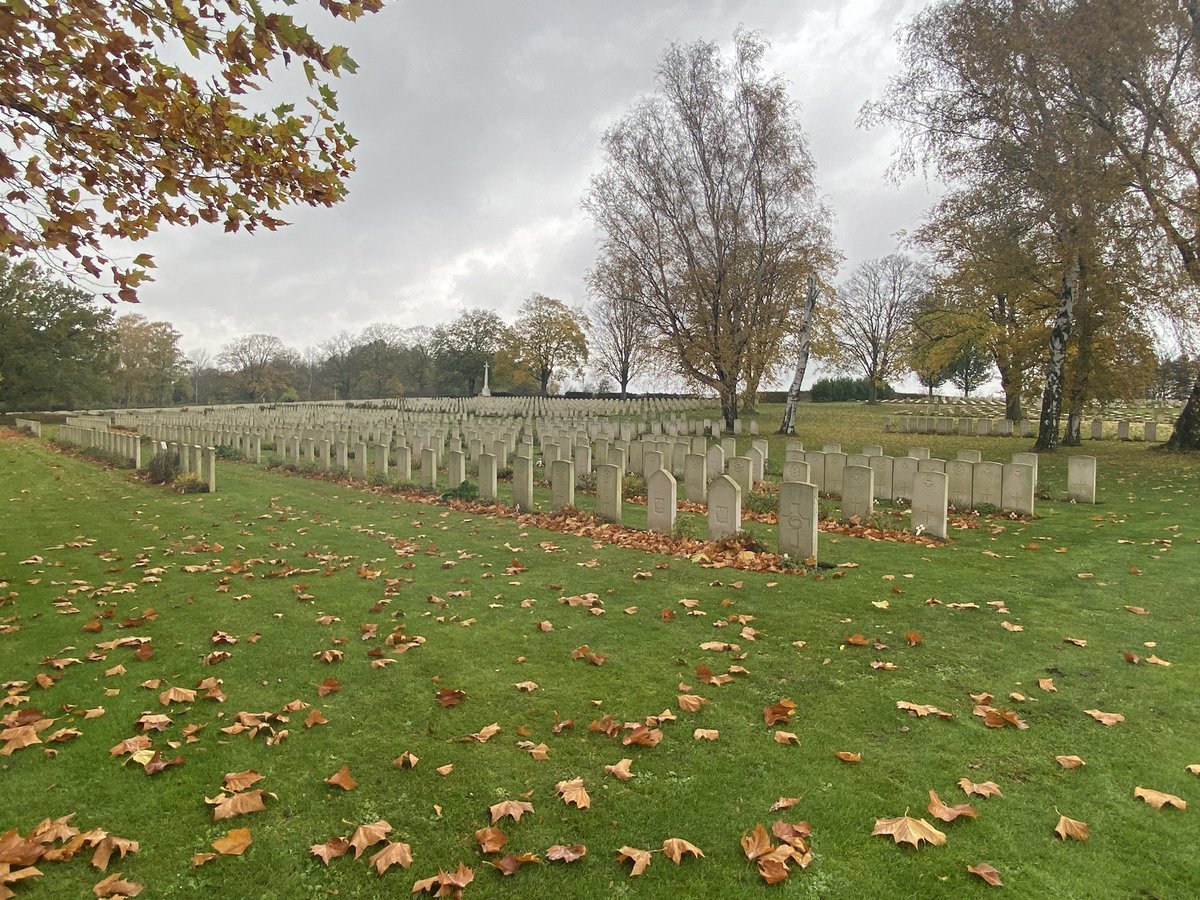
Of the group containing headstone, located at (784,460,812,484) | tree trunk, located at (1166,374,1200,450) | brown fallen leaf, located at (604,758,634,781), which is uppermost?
tree trunk, located at (1166,374,1200,450)

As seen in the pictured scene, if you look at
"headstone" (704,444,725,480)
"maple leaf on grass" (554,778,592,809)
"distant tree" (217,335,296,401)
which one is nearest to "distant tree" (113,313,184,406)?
"distant tree" (217,335,296,401)

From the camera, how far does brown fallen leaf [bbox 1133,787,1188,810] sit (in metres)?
3.08

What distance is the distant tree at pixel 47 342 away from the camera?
1711 inches

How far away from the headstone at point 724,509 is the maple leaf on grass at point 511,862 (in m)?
6.11

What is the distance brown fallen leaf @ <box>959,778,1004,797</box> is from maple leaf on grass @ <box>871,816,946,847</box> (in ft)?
1.23

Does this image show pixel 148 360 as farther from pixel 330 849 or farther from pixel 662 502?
pixel 330 849

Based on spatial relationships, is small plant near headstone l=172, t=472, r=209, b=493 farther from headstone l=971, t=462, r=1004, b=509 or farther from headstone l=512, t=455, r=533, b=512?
headstone l=971, t=462, r=1004, b=509

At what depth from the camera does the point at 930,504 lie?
9297 millimetres

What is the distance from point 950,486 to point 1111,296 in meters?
13.8

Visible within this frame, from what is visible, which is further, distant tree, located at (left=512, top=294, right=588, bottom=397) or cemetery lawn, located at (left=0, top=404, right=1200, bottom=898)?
distant tree, located at (left=512, top=294, right=588, bottom=397)

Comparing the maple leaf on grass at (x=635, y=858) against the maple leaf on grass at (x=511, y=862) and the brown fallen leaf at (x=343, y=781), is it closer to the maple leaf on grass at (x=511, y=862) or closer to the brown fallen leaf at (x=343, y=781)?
the maple leaf on grass at (x=511, y=862)

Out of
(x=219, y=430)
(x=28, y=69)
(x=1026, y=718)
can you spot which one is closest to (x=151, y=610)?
(x=28, y=69)

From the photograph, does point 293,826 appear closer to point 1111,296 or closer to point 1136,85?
point 1136,85

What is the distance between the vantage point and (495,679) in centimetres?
454
